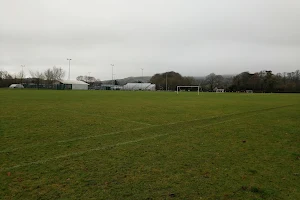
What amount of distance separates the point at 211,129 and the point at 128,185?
695cm

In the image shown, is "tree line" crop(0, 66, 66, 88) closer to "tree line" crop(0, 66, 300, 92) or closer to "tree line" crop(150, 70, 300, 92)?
"tree line" crop(0, 66, 300, 92)

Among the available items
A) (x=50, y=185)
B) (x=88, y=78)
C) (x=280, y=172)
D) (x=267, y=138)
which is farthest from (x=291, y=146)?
(x=88, y=78)

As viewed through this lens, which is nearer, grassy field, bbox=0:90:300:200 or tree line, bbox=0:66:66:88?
grassy field, bbox=0:90:300:200

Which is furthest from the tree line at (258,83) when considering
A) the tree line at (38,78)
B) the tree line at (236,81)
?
the tree line at (38,78)

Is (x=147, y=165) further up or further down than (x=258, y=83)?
further down

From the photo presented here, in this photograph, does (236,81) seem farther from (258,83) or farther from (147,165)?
(147,165)

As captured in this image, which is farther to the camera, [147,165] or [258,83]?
[258,83]

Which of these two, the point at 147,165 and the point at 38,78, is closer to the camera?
the point at 147,165

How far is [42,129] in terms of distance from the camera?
9.98 metres

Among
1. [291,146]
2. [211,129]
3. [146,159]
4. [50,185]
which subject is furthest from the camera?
[211,129]

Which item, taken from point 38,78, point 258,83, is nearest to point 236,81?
point 258,83

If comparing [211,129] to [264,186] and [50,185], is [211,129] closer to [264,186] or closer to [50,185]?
[264,186]

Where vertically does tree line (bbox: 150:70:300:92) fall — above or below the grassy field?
above

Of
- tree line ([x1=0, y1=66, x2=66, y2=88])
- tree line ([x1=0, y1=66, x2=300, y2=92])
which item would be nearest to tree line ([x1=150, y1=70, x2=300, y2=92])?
tree line ([x1=0, y1=66, x2=300, y2=92])
